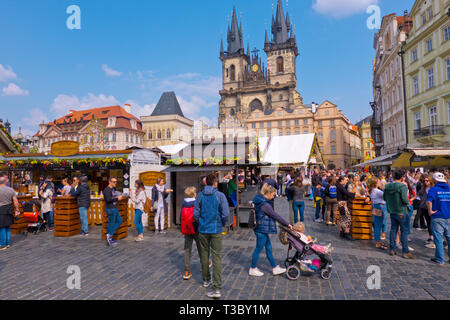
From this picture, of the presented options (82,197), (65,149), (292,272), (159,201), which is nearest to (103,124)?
(65,149)

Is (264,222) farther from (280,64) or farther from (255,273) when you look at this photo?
(280,64)

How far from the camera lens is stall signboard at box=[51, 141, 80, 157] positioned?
36.4ft

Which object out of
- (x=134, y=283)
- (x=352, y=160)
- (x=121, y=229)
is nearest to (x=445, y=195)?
(x=134, y=283)

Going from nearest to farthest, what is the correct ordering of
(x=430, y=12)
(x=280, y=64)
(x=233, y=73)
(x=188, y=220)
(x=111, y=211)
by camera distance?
(x=188, y=220), (x=111, y=211), (x=430, y=12), (x=280, y=64), (x=233, y=73)

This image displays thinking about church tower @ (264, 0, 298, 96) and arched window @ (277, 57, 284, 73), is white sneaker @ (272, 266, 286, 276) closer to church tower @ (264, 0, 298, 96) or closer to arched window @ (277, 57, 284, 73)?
church tower @ (264, 0, 298, 96)

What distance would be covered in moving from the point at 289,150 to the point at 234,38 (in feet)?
255

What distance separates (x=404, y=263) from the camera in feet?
17.5

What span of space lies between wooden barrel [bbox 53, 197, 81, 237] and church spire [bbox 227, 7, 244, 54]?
285ft

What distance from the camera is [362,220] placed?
7.29 m

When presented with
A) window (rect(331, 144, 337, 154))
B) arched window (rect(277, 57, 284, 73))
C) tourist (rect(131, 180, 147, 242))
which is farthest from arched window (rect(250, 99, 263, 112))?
tourist (rect(131, 180, 147, 242))

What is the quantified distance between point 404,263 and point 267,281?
3010mm

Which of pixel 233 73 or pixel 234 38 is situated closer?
pixel 233 73

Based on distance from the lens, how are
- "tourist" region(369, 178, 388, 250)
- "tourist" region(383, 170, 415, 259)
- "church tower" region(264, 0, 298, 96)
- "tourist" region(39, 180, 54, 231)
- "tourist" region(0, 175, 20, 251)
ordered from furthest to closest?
"church tower" region(264, 0, 298, 96) → "tourist" region(39, 180, 54, 231) → "tourist" region(0, 175, 20, 251) → "tourist" region(369, 178, 388, 250) → "tourist" region(383, 170, 415, 259)

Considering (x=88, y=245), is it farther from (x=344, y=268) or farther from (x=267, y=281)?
(x=344, y=268)
